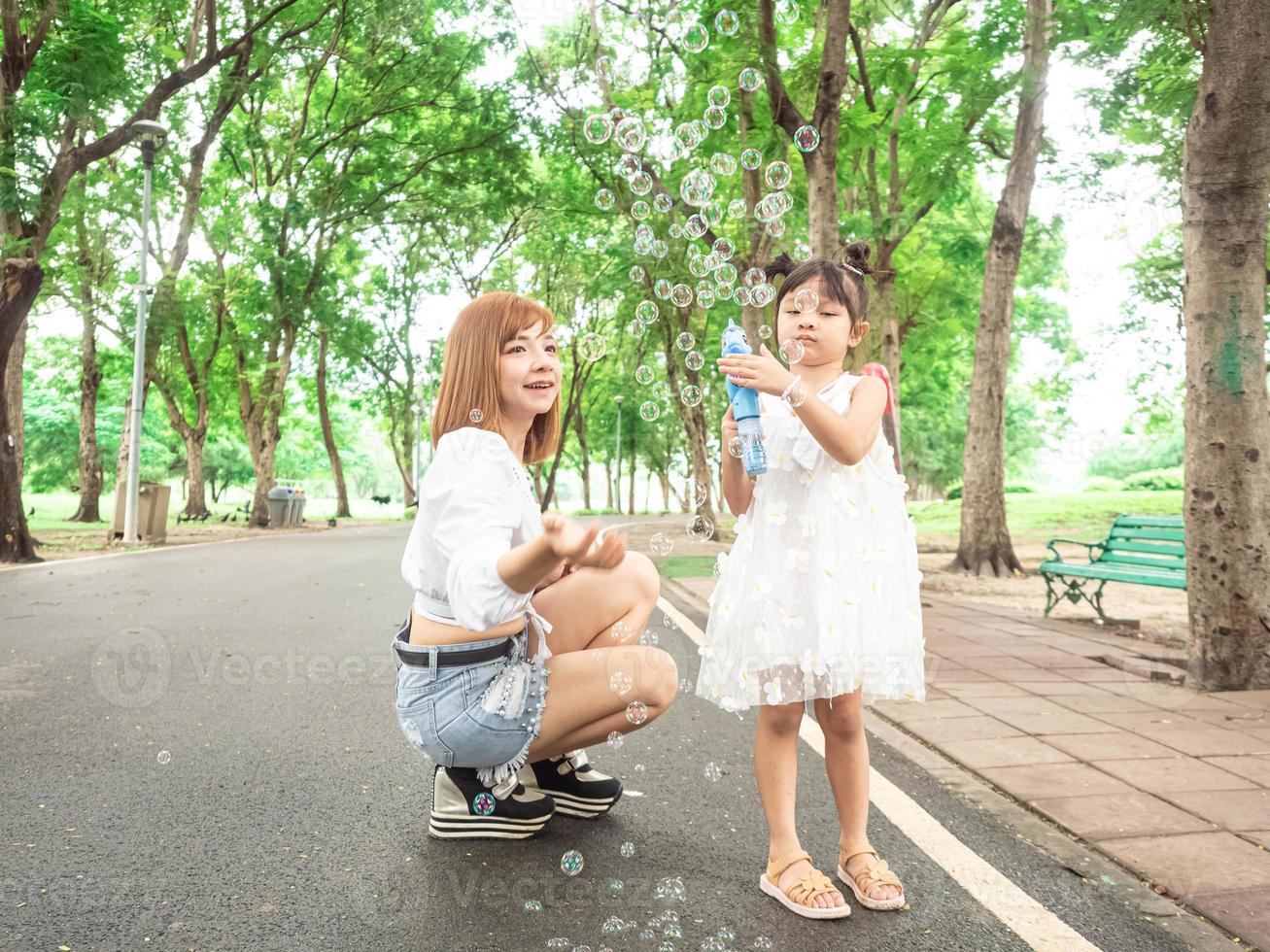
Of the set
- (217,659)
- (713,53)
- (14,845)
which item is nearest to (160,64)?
(713,53)

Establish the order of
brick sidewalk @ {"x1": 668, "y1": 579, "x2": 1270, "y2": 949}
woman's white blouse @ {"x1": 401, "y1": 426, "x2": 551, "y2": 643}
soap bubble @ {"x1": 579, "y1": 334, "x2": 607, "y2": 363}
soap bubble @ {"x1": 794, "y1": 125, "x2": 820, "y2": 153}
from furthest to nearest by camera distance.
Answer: soap bubble @ {"x1": 794, "y1": 125, "x2": 820, "y2": 153}
soap bubble @ {"x1": 579, "y1": 334, "x2": 607, "y2": 363}
brick sidewalk @ {"x1": 668, "y1": 579, "x2": 1270, "y2": 949}
woman's white blouse @ {"x1": 401, "y1": 426, "x2": 551, "y2": 643}

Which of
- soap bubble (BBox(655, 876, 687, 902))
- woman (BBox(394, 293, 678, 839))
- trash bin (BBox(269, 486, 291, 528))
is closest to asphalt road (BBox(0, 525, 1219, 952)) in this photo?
soap bubble (BBox(655, 876, 687, 902))

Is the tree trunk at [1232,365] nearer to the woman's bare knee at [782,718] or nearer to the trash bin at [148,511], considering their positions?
the woman's bare knee at [782,718]

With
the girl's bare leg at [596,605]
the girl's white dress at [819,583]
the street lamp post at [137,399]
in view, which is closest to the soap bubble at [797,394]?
the girl's white dress at [819,583]

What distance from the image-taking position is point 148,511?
18.5m

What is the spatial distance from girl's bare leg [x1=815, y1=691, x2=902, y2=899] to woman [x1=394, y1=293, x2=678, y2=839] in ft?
1.67

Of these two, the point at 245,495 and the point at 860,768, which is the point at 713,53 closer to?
the point at 860,768

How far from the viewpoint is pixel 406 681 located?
294cm

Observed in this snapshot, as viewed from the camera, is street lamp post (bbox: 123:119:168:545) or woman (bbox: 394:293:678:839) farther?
street lamp post (bbox: 123:119:168:545)

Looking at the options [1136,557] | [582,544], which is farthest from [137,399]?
[582,544]

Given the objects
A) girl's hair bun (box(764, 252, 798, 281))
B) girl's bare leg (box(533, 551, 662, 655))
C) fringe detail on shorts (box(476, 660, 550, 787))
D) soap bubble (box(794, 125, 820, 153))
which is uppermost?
soap bubble (box(794, 125, 820, 153))

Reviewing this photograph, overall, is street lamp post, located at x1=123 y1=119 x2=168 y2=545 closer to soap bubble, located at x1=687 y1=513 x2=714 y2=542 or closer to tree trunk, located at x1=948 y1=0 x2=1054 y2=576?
tree trunk, located at x1=948 y1=0 x2=1054 y2=576

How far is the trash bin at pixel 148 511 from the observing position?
59.9 feet

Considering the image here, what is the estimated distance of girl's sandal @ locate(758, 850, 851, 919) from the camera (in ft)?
8.91
